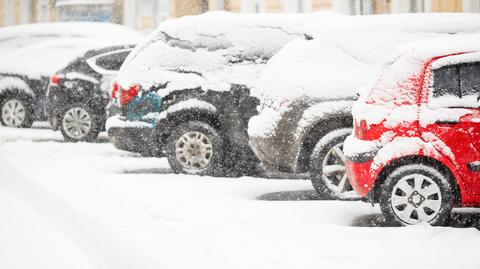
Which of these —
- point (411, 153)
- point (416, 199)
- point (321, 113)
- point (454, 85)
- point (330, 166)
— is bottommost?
point (416, 199)

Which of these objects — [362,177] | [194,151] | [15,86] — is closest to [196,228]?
[362,177]

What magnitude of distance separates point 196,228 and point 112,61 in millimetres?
7950

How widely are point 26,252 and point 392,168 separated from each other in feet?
10.4

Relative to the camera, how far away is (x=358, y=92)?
7543mm

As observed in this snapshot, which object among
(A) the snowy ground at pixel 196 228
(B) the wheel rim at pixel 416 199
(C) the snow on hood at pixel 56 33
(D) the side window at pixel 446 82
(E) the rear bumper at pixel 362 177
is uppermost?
(C) the snow on hood at pixel 56 33

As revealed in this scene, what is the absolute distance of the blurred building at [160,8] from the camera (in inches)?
749

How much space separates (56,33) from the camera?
16703mm

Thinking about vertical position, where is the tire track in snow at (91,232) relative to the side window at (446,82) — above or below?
below

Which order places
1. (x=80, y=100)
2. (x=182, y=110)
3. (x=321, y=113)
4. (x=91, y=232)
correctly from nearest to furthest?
(x=91, y=232) < (x=321, y=113) < (x=182, y=110) < (x=80, y=100)

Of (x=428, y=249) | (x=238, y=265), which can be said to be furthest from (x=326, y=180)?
(x=238, y=265)

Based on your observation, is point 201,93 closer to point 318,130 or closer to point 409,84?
point 318,130

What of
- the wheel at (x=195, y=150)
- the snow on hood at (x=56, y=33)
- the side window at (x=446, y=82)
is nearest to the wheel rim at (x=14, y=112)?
the snow on hood at (x=56, y=33)

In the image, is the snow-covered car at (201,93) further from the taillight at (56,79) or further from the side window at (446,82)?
the taillight at (56,79)

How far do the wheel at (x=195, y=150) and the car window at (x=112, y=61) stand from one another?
454 centimetres
